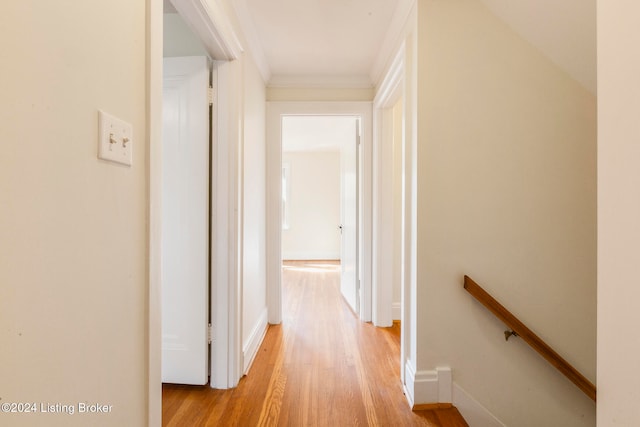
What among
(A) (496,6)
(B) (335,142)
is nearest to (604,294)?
(A) (496,6)

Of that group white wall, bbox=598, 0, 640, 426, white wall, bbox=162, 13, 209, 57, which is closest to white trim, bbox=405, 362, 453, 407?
white wall, bbox=598, 0, 640, 426

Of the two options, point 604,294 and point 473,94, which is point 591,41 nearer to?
point 473,94

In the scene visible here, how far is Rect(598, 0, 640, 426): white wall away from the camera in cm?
64

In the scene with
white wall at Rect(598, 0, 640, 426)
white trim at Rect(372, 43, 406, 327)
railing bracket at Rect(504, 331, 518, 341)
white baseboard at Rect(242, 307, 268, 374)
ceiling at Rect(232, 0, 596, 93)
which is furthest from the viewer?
white trim at Rect(372, 43, 406, 327)

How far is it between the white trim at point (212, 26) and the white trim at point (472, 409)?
7.46ft

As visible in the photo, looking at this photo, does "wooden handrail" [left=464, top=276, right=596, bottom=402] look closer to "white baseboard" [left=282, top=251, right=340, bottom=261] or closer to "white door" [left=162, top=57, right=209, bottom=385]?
"white door" [left=162, top=57, right=209, bottom=385]

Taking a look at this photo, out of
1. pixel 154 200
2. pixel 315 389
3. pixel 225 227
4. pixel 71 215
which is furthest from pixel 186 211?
pixel 315 389

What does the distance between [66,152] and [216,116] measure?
1.22m

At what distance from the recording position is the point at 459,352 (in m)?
1.60

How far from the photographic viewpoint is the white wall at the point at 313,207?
6.48 meters

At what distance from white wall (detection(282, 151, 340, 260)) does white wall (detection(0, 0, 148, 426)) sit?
5646mm

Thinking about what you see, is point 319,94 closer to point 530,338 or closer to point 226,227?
point 226,227

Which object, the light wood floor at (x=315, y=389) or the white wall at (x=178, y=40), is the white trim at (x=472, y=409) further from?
the white wall at (x=178, y=40)

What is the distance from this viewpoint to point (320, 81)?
2820mm
